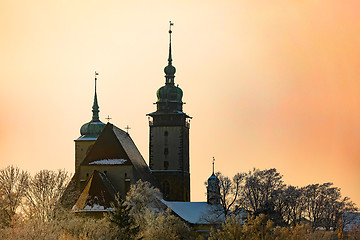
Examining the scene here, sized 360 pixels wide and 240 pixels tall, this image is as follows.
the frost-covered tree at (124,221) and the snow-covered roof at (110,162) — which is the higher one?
the snow-covered roof at (110,162)

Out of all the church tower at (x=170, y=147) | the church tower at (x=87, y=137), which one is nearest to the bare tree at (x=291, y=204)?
the church tower at (x=170, y=147)

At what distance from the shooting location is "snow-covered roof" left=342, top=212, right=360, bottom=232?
119425 millimetres

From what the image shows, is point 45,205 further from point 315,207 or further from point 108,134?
point 315,207

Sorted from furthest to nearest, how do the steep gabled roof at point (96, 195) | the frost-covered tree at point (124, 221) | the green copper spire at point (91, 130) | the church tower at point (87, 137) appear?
the green copper spire at point (91, 130)
the church tower at point (87, 137)
the steep gabled roof at point (96, 195)
the frost-covered tree at point (124, 221)

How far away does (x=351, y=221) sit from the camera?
404ft

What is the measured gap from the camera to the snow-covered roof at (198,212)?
111500 mm

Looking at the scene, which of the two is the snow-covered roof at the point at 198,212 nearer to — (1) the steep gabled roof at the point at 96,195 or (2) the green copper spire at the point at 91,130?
(1) the steep gabled roof at the point at 96,195

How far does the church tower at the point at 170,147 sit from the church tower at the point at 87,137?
10.2 meters

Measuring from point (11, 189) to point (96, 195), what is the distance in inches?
292

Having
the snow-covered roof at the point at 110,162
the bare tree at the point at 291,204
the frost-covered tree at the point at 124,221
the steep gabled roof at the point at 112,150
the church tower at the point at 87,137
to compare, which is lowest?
the frost-covered tree at the point at 124,221

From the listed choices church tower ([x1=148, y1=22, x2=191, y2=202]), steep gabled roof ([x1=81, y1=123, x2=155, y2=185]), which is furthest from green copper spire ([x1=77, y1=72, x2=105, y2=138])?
steep gabled roof ([x1=81, y1=123, x2=155, y2=185])

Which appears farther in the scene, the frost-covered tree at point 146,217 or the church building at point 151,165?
the church building at point 151,165

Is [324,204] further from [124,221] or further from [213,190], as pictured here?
[124,221]

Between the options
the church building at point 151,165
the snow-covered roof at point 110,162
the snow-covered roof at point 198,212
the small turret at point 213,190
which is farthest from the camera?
the small turret at point 213,190
